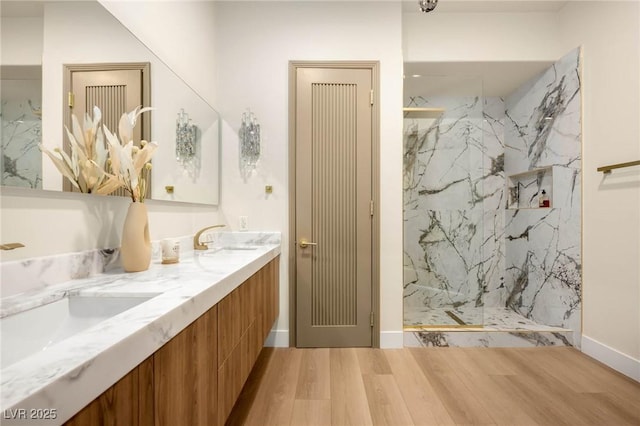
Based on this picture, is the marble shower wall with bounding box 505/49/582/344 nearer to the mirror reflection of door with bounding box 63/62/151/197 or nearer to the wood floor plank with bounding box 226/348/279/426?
the wood floor plank with bounding box 226/348/279/426

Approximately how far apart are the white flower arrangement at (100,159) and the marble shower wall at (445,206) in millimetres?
2481

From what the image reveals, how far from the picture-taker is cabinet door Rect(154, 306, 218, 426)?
0.69m

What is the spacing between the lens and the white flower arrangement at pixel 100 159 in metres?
1.03

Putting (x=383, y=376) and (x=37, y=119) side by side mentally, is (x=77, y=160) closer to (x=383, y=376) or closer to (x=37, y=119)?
(x=37, y=119)

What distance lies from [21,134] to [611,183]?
3.28 metres

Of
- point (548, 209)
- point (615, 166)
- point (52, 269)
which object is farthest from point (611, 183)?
point (52, 269)

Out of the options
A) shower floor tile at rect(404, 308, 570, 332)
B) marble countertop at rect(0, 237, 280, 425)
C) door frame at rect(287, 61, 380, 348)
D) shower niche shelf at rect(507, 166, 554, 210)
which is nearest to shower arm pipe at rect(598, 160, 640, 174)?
shower niche shelf at rect(507, 166, 554, 210)

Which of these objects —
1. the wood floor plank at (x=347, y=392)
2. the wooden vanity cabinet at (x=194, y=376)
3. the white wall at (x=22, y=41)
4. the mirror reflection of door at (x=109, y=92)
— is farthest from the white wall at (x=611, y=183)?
the white wall at (x=22, y=41)

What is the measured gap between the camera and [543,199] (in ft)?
9.15

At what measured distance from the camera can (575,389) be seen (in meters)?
1.74

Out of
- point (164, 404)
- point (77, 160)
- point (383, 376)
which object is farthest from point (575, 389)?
point (77, 160)

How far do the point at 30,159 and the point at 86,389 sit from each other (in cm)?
86

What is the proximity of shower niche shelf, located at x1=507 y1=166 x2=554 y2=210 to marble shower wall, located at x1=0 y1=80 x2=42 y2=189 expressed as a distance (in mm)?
3591

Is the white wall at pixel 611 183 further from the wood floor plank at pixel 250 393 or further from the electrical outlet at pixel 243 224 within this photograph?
the electrical outlet at pixel 243 224
